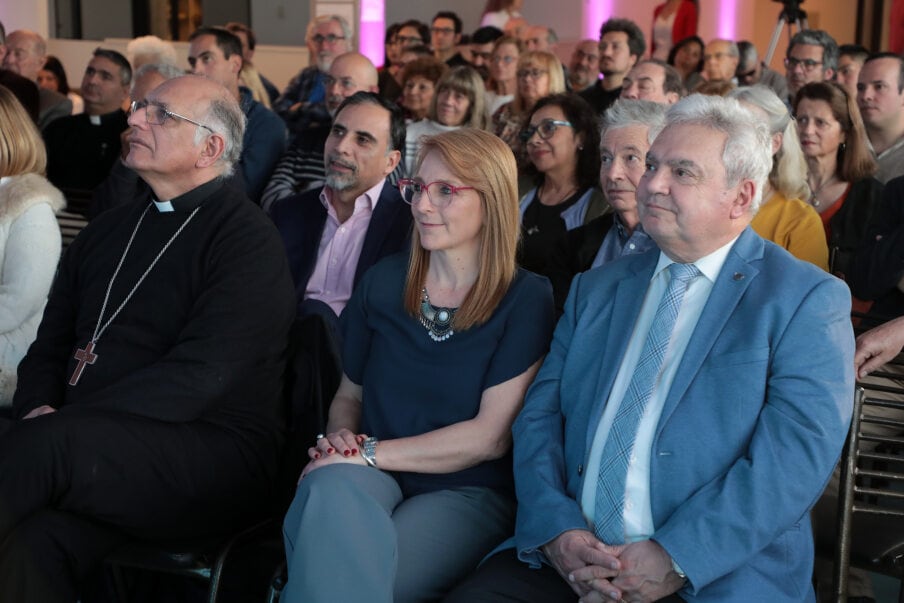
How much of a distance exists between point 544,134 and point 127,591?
2.18 metres

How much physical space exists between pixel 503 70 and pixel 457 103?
4.03ft

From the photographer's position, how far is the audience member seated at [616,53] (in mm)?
6480

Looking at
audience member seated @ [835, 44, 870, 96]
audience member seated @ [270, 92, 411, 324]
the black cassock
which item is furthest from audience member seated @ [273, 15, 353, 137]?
Result: the black cassock

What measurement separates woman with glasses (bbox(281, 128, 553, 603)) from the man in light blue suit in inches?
6.0

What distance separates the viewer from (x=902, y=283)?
321 centimetres

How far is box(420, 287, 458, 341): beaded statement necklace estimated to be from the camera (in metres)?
2.54

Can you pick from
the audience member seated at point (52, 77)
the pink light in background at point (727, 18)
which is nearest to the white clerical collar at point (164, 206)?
the audience member seated at point (52, 77)

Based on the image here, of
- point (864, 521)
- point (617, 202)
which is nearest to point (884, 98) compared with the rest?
point (617, 202)

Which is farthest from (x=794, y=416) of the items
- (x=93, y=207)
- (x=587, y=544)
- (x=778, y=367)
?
(x=93, y=207)

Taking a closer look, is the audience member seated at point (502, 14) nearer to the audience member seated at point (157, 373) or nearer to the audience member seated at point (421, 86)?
the audience member seated at point (421, 86)

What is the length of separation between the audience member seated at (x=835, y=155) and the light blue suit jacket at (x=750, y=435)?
2.03m

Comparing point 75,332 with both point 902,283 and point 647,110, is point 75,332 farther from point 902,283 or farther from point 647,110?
point 902,283

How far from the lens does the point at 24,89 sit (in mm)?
6801

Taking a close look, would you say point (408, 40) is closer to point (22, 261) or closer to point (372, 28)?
point (372, 28)
